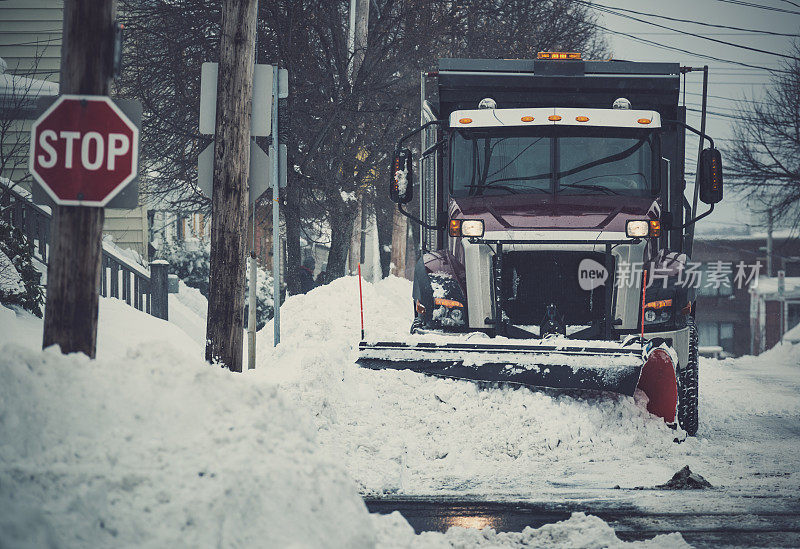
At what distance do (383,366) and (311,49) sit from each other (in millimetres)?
11994

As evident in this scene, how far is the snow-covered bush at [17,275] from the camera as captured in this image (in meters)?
12.3

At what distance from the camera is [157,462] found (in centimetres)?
457

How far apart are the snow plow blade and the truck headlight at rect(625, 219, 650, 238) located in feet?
4.87

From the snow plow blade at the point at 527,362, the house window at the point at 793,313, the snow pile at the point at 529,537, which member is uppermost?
the snow plow blade at the point at 527,362

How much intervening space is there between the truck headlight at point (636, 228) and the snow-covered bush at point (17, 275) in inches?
300

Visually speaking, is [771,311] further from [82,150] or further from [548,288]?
[82,150]

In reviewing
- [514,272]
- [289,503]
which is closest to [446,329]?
[514,272]

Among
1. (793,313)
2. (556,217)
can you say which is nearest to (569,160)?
(556,217)

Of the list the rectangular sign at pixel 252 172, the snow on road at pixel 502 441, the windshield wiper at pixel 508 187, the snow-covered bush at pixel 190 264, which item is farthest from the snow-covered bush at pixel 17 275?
the snow-covered bush at pixel 190 264

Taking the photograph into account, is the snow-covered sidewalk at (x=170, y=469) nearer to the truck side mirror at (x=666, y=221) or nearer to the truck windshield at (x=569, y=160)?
the truck windshield at (x=569, y=160)

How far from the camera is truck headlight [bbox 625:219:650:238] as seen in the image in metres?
9.45

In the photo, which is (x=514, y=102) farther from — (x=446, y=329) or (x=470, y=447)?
(x=470, y=447)

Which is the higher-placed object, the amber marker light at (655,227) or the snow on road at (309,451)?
the amber marker light at (655,227)

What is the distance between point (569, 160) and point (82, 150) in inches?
219
